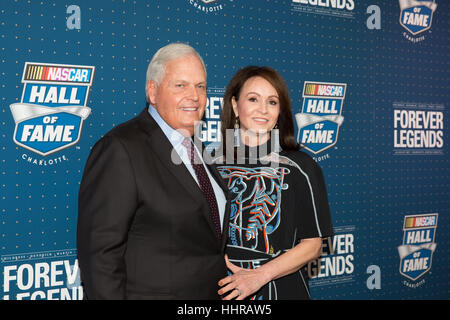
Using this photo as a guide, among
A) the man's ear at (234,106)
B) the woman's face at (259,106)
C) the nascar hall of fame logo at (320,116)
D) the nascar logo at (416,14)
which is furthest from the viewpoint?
the nascar logo at (416,14)

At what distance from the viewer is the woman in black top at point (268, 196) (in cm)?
216

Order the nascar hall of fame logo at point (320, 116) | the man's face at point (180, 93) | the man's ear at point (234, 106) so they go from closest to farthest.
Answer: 1. the man's face at point (180, 93)
2. the man's ear at point (234, 106)
3. the nascar hall of fame logo at point (320, 116)

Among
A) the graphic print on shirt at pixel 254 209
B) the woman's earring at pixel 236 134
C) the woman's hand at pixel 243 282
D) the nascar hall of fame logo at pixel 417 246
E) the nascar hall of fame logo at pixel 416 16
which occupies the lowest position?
→ the nascar hall of fame logo at pixel 417 246

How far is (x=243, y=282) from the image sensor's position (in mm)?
2055

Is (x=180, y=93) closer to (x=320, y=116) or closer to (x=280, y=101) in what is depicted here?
(x=280, y=101)

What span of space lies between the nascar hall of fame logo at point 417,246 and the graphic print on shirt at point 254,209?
2060mm

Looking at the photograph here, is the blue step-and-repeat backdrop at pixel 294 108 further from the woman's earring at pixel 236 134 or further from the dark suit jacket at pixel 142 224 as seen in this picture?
the dark suit jacket at pixel 142 224

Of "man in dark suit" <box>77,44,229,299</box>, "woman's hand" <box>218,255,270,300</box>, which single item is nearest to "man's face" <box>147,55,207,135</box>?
"man in dark suit" <box>77,44,229,299</box>

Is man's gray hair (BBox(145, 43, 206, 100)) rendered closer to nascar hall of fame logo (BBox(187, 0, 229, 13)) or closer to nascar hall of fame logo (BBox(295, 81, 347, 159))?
nascar hall of fame logo (BBox(187, 0, 229, 13))

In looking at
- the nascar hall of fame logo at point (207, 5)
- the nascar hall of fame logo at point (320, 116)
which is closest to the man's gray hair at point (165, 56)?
the nascar hall of fame logo at point (207, 5)

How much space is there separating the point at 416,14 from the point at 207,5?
76.1 inches

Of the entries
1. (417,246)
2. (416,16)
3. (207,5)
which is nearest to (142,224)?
(207,5)

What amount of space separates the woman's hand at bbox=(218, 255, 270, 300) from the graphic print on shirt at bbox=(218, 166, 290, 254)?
0.11m
